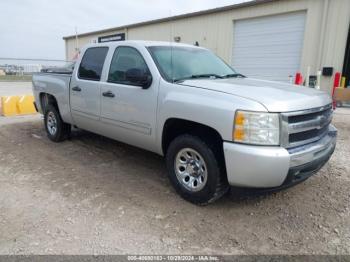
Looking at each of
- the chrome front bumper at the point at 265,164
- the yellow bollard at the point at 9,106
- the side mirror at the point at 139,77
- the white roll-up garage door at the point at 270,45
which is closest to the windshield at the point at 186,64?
the side mirror at the point at 139,77

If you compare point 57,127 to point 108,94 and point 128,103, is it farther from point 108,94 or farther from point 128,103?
point 128,103

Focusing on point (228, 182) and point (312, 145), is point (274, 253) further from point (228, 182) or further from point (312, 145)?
point (312, 145)

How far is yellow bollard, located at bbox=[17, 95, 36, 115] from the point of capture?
9.34 m

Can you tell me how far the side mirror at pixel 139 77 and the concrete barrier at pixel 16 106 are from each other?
6.75 metres

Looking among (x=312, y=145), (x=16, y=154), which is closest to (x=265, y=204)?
(x=312, y=145)

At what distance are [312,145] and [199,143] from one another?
3.88 ft

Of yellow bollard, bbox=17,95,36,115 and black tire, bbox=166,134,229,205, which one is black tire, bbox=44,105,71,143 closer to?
black tire, bbox=166,134,229,205

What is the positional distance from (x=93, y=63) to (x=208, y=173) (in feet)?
9.30

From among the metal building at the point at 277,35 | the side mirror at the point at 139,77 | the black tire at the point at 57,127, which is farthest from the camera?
the metal building at the point at 277,35

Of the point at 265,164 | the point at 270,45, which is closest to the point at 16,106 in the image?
the point at 265,164

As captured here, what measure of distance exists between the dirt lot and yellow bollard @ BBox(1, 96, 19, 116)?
499 centimetres

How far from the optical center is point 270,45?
12.4 meters

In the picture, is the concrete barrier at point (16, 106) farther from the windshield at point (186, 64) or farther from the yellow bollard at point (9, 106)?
the windshield at point (186, 64)

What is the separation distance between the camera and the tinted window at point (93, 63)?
4.69 meters
